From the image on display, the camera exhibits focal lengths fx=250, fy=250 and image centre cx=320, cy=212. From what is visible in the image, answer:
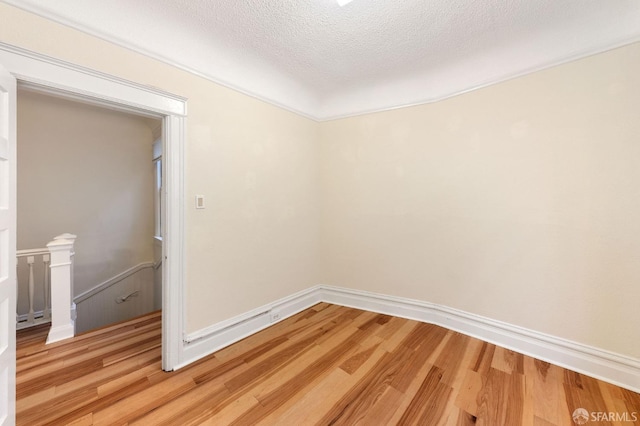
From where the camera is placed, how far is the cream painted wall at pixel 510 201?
1735 millimetres

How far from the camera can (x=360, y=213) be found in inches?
117

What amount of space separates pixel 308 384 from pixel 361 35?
8.72ft

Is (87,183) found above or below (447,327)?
above

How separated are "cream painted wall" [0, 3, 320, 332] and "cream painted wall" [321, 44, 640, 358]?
1.88 feet

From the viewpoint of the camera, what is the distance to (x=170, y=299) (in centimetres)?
190

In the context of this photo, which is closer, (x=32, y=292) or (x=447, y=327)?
(x=447, y=327)

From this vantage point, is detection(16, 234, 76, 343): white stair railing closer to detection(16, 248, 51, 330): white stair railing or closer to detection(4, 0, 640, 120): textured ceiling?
detection(16, 248, 51, 330): white stair railing

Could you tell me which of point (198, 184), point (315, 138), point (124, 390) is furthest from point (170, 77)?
point (124, 390)

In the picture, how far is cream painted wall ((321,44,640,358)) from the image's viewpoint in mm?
1735

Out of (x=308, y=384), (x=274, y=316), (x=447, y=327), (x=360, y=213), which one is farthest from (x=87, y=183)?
(x=447, y=327)

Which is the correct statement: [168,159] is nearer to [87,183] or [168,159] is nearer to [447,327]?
[87,183]

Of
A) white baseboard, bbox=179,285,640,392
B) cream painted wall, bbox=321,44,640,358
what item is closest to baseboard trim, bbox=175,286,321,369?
white baseboard, bbox=179,285,640,392
